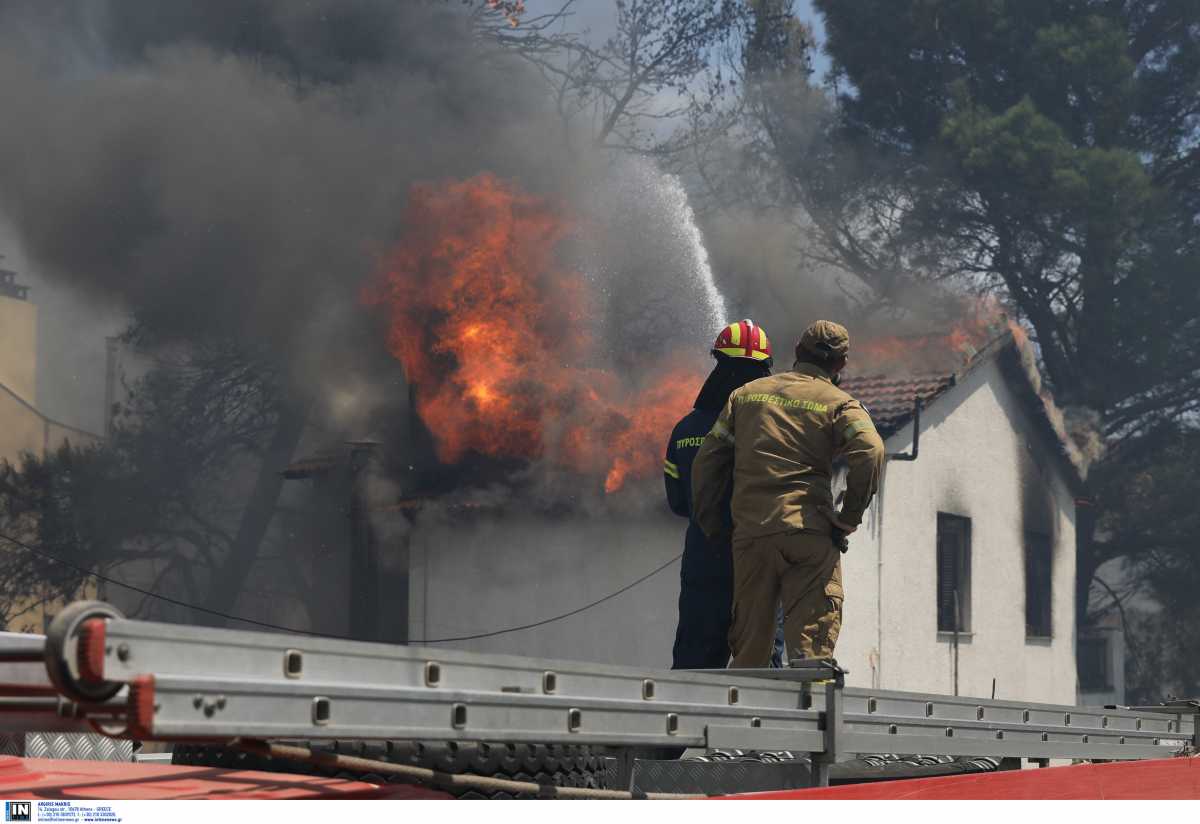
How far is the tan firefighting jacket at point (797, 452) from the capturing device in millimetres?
5082

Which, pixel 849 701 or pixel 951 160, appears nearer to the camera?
pixel 849 701

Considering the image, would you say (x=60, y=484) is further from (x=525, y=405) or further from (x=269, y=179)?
(x=525, y=405)

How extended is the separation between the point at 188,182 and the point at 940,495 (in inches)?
471

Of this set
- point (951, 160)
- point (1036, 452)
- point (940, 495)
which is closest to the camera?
point (940, 495)

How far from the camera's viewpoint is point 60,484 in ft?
72.3

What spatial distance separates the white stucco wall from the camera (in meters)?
17.5

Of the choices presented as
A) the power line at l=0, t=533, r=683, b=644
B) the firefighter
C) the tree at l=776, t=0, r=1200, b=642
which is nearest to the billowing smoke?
the power line at l=0, t=533, r=683, b=644

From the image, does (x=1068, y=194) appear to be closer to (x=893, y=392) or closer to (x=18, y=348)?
(x=893, y=392)

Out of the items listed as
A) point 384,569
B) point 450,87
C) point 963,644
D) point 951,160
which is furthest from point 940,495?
point 951,160

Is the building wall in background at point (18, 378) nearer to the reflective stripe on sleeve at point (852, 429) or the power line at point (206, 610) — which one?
the power line at point (206, 610)

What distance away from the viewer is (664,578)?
56.6 ft

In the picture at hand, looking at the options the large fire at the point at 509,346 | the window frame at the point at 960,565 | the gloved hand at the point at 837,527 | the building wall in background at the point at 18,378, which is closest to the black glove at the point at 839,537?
the gloved hand at the point at 837,527

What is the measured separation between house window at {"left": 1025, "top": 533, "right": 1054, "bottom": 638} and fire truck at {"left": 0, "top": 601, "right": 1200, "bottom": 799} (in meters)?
19.8

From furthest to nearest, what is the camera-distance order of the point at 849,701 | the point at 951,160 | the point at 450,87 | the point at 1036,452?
the point at 951,160 < the point at 450,87 < the point at 1036,452 < the point at 849,701
